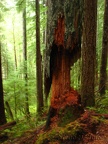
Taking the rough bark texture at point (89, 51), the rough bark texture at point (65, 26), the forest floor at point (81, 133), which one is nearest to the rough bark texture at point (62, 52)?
the rough bark texture at point (65, 26)

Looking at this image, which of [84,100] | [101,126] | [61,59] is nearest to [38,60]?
[84,100]

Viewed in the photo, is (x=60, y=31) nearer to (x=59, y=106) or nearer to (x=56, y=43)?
(x=56, y=43)

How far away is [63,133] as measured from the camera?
382 cm

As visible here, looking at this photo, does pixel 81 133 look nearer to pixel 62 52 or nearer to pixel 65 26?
pixel 62 52

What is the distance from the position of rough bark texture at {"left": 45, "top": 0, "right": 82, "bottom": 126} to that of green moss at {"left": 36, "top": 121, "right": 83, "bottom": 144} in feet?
1.04

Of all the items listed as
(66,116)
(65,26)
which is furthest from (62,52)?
(66,116)

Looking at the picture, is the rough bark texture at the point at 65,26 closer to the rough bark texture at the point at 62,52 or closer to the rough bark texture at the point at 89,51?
the rough bark texture at the point at 62,52

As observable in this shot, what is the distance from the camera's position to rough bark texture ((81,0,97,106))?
5.96 m

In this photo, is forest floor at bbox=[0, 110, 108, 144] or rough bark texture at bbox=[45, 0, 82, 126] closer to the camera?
forest floor at bbox=[0, 110, 108, 144]

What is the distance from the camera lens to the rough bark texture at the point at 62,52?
4.18 metres

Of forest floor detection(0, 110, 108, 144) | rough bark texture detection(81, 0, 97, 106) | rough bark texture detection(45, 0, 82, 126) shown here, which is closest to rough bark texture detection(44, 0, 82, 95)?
rough bark texture detection(45, 0, 82, 126)

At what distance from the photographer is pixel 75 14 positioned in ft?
13.7

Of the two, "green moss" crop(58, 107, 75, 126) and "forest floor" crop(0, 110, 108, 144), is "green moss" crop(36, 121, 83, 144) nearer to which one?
"forest floor" crop(0, 110, 108, 144)

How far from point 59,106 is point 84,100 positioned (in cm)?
244
